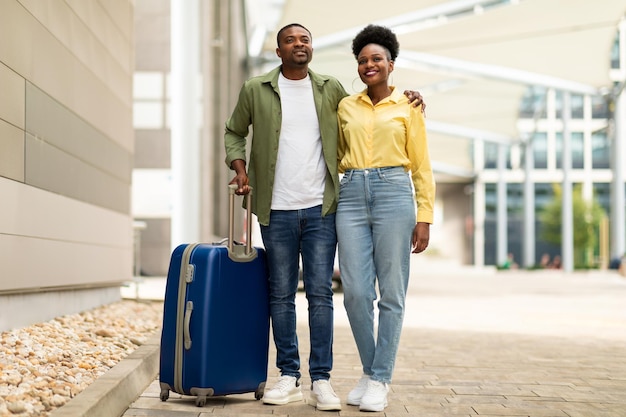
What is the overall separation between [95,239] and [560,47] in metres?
21.5

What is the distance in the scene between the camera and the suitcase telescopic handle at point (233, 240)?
4039mm

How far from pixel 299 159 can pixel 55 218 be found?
2972 millimetres

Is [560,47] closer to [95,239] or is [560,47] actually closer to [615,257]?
[615,257]

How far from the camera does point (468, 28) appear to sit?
79.1 feet

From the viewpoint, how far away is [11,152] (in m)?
5.41

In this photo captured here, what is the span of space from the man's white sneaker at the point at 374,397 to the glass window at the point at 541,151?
183ft

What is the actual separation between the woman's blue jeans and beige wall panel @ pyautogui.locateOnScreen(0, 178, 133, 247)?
2258 mm

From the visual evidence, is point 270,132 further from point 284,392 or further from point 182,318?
point 284,392

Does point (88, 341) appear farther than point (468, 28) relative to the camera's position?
No

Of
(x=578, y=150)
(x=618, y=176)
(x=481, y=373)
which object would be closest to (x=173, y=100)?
(x=481, y=373)

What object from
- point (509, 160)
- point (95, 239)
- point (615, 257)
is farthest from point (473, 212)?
point (95, 239)

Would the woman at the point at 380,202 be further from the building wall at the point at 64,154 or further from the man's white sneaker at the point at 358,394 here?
the building wall at the point at 64,154

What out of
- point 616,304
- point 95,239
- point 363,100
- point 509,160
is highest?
point 509,160

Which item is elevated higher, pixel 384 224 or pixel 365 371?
pixel 384 224
